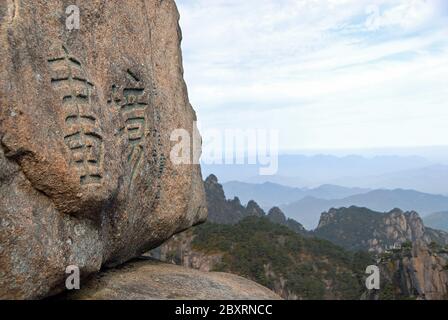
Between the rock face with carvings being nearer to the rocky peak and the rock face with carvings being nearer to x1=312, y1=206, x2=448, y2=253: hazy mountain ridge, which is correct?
x1=312, y1=206, x2=448, y2=253: hazy mountain ridge

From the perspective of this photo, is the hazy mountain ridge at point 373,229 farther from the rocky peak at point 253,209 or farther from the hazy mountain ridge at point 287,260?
the hazy mountain ridge at point 287,260

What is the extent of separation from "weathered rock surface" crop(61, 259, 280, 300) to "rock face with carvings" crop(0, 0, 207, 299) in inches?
14.7

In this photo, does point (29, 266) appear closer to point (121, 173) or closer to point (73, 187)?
point (73, 187)

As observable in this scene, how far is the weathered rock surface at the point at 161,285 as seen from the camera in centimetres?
747

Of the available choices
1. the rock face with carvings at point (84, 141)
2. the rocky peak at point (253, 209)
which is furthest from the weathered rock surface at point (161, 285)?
the rocky peak at point (253, 209)

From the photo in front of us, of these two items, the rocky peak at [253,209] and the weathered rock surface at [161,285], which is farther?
the rocky peak at [253,209]

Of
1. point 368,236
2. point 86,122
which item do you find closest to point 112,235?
point 86,122

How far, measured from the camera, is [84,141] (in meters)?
6.68

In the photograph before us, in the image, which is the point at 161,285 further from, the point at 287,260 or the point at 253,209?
the point at 253,209

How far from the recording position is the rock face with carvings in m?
5.86

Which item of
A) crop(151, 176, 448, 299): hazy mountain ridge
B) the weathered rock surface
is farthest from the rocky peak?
the weathered rock surface

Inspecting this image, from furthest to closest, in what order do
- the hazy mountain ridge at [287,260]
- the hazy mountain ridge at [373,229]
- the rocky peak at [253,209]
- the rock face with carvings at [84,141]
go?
1. the rocky peak at [253,209]
2. the hazy mountain ridge at [373,229]
3. the hazy mountain ridge at [287,260]
4. the rock face with carvings at [84,141]

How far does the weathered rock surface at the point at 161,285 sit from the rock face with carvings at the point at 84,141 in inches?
14.7
